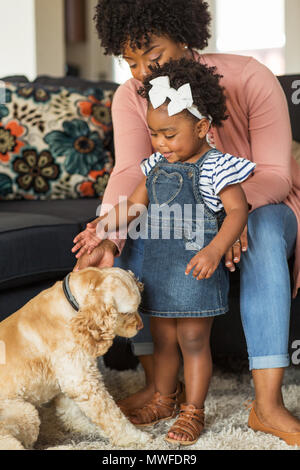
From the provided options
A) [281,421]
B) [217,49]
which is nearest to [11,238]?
[281,421]

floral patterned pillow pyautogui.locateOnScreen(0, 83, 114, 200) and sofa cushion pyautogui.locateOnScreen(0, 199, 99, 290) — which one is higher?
floral patterned pillow pyautogui.locateOnScreen(0, 83, 114, 200)

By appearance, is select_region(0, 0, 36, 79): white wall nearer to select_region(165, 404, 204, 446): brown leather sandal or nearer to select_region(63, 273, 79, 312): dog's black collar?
select_region(63, 273, 79, 312): dog's black collar

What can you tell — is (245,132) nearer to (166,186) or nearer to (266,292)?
(166,186)

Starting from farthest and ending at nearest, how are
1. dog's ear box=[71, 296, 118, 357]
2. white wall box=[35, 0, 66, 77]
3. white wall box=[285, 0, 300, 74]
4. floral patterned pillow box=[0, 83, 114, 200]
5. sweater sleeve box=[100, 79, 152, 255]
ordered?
white wall box=[285, 0, 300, 74] < white wall box=[35, 0, 66, 77] < floral patterned pillow box=[0, 83, 114, 200] < sweater sleeve box=[100, 79, 152, 255] < dog's ear box=[71, 296, 118, 357]

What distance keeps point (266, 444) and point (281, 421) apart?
6 cm

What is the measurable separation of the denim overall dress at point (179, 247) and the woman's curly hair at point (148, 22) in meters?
0.37

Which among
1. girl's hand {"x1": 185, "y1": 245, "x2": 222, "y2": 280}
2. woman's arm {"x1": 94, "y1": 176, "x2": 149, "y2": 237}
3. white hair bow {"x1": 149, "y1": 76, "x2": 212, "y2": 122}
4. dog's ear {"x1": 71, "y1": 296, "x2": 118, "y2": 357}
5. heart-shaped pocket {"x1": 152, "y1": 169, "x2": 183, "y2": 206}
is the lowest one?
dog's ear {"x1": 71, "y1": 296, "x2": 118, "y2": 357}

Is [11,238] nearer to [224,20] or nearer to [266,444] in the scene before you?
[266,444]

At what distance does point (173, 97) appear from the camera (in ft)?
4.30

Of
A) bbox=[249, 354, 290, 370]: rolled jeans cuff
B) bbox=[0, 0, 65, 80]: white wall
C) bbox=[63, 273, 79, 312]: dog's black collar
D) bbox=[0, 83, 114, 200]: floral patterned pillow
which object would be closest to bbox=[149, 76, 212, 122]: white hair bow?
bbox=[63, 273, 79, 312]: dog's black collar

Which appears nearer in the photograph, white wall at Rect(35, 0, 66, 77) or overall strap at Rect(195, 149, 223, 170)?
overall strap at Rect(195, 149, 223, 170)

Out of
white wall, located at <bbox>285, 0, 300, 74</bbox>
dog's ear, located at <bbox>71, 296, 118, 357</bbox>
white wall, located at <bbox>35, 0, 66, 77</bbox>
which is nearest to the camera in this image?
dog's ear, located at <bbox>71, 296, 118, 357</bbox>

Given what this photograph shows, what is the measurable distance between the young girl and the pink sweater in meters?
0.15

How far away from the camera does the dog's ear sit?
1178 mm
